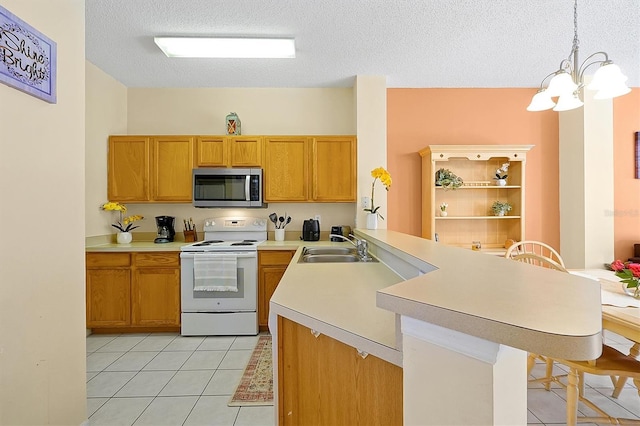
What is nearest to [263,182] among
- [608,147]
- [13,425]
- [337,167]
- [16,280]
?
[337,167]

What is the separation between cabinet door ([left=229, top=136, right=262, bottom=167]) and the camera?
10.9 ft

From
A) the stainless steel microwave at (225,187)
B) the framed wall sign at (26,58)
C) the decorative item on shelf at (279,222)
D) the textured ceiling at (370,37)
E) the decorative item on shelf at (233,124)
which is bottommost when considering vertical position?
the decorative item on shelf at (279,222)

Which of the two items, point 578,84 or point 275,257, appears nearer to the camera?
point 578,84

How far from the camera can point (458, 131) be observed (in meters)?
3.66

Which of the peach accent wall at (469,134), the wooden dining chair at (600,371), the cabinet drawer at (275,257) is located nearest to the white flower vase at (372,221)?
the peach accent wall at (469,134)

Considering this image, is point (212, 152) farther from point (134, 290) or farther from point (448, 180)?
point (448, 180)

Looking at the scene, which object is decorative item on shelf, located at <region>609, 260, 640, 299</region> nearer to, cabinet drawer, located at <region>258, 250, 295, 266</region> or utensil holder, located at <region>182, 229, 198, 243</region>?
cabinet drawer, located at <region>258, 250, 295, 266</region>

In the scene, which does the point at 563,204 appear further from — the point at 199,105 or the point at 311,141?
the point at 199,105

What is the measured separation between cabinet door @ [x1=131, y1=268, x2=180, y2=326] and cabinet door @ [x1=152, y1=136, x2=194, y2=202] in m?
0.87

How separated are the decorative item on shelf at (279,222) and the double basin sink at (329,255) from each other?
0.76 m

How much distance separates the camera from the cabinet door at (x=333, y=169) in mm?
3340

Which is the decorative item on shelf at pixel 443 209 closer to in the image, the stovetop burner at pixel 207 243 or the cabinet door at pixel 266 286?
the cabinet door at pixel 266 286

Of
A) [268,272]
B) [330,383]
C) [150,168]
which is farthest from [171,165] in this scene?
[330,383]

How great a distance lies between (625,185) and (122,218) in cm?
590
